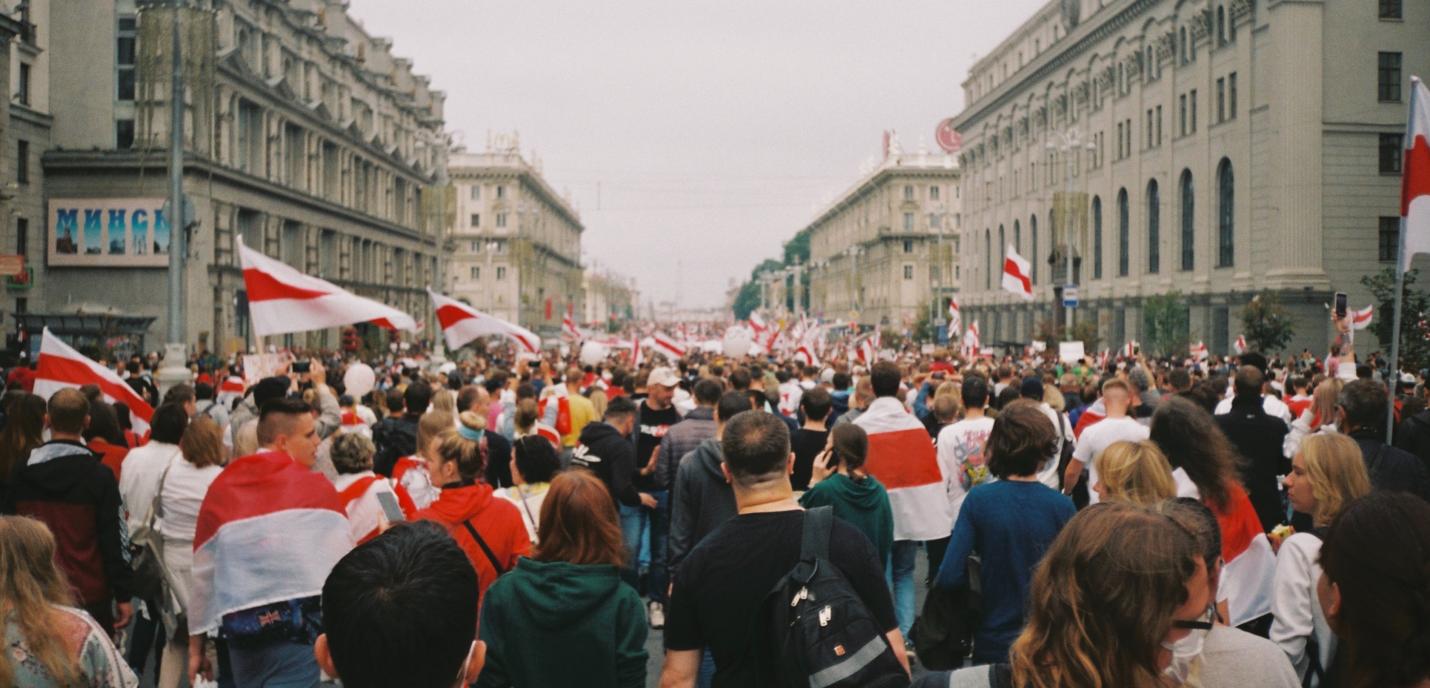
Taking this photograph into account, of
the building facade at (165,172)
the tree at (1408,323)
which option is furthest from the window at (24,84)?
the tree at (1408,323)

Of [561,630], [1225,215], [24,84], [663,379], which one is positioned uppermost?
[24,84]

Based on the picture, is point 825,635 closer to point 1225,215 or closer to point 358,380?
point 358,380

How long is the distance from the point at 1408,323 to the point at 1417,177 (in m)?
21.9

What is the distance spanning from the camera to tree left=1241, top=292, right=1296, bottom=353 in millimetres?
39062

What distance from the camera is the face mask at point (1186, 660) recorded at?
295cm

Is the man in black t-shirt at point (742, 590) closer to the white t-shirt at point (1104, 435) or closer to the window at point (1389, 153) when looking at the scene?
the white t-shirt at point (1104, 435)

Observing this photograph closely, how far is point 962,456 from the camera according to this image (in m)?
9.67

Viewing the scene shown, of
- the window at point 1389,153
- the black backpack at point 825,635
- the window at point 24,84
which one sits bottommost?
the black backpack at point 825,635

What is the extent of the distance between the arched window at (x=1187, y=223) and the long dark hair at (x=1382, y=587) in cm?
5042

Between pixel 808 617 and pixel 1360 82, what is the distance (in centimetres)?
4455

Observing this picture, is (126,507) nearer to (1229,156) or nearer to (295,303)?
(295,303)

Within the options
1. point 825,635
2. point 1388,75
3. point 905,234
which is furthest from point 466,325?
point 905,234

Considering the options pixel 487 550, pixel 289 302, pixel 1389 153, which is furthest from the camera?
pixel 1389 153

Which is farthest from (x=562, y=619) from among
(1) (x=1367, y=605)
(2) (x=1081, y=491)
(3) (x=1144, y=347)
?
(3) (x=1144, y=347)
